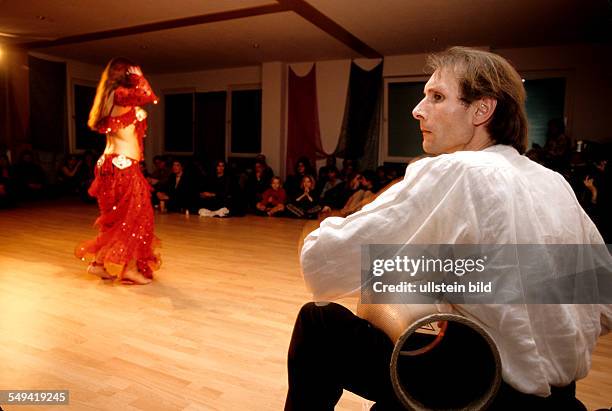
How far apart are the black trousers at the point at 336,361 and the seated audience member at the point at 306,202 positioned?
5.78 meters

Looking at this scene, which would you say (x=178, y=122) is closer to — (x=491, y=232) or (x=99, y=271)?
(x=99, y=271)

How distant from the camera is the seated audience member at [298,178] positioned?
288 inches

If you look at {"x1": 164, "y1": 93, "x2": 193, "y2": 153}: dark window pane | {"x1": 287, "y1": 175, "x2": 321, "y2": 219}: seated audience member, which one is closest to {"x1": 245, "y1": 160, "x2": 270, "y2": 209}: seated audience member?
{"x1": 287, "y1": 175, "x2": 321, "y2": 219}: seated audience member

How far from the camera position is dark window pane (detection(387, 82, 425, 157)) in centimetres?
771

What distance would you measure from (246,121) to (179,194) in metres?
2.80

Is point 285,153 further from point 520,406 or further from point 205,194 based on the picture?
point 520,406

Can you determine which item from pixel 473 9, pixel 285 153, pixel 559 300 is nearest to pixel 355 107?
pixel 285 153

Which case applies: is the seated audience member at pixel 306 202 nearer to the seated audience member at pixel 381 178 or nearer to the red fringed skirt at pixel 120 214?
the seated audience member at pixel 381 178

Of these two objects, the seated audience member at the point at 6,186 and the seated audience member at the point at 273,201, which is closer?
the seated audience member at the point at 6,186

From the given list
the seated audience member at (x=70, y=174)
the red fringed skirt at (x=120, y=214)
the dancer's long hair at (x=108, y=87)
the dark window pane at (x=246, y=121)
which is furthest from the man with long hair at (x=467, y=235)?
the seated audience member at (x=70, y=174)

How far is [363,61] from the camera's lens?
7.80 metres

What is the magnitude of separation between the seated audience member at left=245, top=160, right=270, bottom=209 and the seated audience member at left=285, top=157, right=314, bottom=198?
0.37 m

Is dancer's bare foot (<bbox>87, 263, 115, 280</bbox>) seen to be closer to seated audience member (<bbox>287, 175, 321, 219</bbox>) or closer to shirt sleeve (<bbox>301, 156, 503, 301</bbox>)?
shirt sleeve (<bbox>301, 156, 503, 301</bbox>)

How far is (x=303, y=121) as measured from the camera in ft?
27.4
